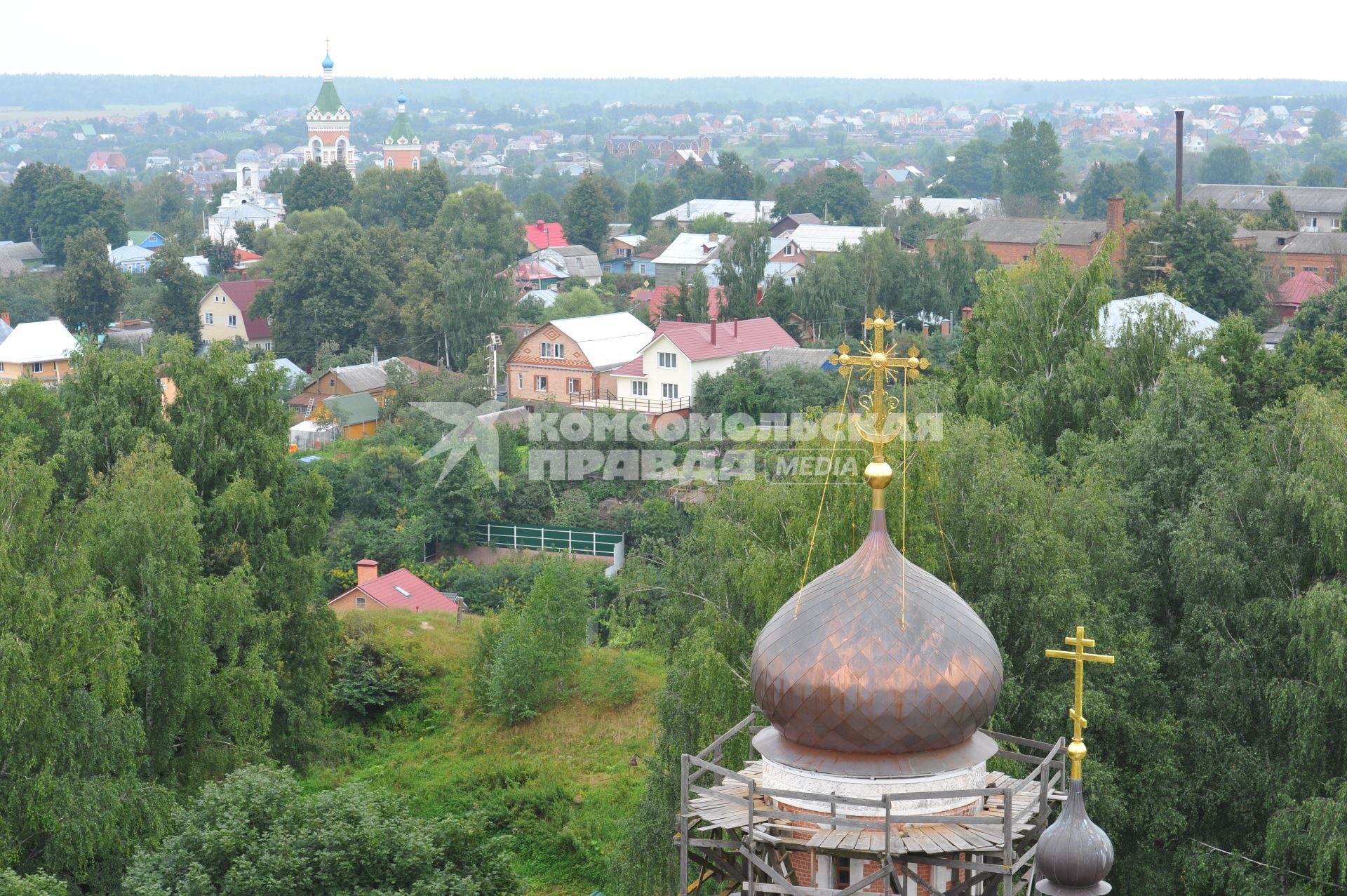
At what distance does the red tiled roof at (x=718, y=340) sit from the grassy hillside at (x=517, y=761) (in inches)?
632

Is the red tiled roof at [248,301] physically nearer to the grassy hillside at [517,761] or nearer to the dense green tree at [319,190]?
the dense green tree at [319,190]

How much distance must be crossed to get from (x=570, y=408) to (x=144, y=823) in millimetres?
23205

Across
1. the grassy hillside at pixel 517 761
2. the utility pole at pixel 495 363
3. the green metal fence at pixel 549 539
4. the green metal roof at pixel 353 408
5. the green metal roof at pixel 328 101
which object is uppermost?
the green metal roof at pixel 328 101

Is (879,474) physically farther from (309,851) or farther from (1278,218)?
(1278,218)

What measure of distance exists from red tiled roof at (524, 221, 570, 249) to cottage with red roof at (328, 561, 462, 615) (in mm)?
48073

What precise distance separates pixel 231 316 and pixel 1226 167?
87.4 m

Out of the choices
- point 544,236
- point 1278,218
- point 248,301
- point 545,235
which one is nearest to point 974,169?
point 545,235

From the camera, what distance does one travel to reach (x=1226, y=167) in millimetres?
124375

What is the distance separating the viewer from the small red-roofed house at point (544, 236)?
77750 millimetres

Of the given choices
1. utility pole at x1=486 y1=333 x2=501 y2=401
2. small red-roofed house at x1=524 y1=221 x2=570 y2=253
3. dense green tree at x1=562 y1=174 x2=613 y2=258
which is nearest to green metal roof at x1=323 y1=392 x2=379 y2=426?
utility pole at x1=486 y1=333 x2=501 y2=401

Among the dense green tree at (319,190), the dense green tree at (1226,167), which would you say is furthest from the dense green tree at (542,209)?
the dense green tree at (1226,167)

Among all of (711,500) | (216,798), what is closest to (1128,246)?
(711,500)

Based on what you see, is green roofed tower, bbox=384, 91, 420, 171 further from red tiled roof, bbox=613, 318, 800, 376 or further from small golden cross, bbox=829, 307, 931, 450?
small golden cross, bbox=829, 307, 931, 450

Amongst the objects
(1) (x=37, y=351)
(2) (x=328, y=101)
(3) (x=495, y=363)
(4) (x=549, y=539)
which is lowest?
(4) (x=549, y=539)
